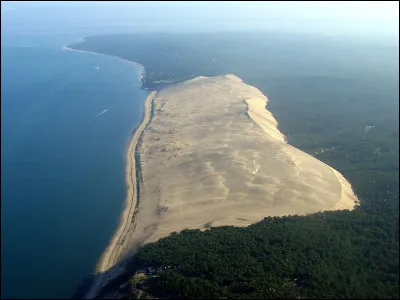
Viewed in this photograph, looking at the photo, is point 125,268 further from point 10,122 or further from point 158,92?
point 158,92

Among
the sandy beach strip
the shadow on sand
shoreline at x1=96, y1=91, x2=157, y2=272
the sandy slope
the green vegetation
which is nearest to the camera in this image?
the green vegetation

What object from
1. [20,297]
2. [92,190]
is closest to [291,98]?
[92,190]

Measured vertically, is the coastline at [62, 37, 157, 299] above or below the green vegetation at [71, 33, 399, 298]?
below

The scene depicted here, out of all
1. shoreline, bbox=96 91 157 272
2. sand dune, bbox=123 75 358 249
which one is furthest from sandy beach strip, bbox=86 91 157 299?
sand dune, bbox=123 75 358 249

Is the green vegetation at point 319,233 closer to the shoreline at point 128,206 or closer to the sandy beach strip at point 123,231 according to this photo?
the sandy beach strip at point 123,231

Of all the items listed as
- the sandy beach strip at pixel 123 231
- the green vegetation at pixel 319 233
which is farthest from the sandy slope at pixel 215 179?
the green vegetation at pixel 319 233

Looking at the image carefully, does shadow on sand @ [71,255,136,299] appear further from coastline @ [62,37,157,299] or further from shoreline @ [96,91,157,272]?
shoreline @ [96,91,157,272]
